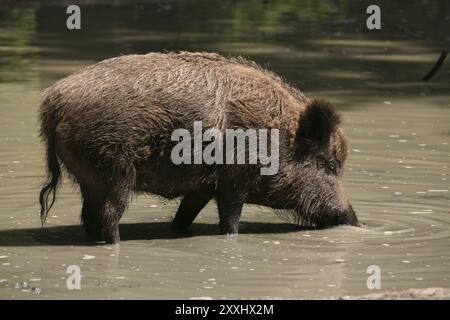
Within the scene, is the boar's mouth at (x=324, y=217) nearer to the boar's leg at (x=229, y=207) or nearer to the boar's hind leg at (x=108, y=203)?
the boar's leg at (x=229, y=207)

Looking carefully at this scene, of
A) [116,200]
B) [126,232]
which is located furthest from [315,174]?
[116,200]

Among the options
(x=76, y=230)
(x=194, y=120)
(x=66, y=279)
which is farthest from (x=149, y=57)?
(x=66, y=279)

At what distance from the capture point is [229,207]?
30.2 feet

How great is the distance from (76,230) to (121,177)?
38.3 inches

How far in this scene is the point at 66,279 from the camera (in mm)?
7809

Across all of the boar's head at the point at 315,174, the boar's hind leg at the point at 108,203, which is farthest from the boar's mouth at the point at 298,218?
the boar's hind leg at the point at 108,203

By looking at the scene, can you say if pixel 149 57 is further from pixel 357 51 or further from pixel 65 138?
pixel 357 51

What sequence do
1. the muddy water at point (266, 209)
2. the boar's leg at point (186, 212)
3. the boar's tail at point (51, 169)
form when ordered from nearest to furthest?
the muddy water at point (266, 209), the boar's tail at point (51, 169), the boar's leg at point (186, 212)

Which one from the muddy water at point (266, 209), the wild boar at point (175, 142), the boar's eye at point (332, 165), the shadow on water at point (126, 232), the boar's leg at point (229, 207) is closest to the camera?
the muddy water at point (266, 209)

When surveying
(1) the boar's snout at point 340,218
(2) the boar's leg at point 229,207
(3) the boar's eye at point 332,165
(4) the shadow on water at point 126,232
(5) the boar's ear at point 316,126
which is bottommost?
(4) the shadow on water at point 126,232

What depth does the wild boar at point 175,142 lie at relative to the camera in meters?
8.61

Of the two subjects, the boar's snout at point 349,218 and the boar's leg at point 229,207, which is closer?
the boar's leg at point 229,207

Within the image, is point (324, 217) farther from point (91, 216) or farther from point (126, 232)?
point (91, 216)

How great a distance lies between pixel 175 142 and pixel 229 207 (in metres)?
0.75
